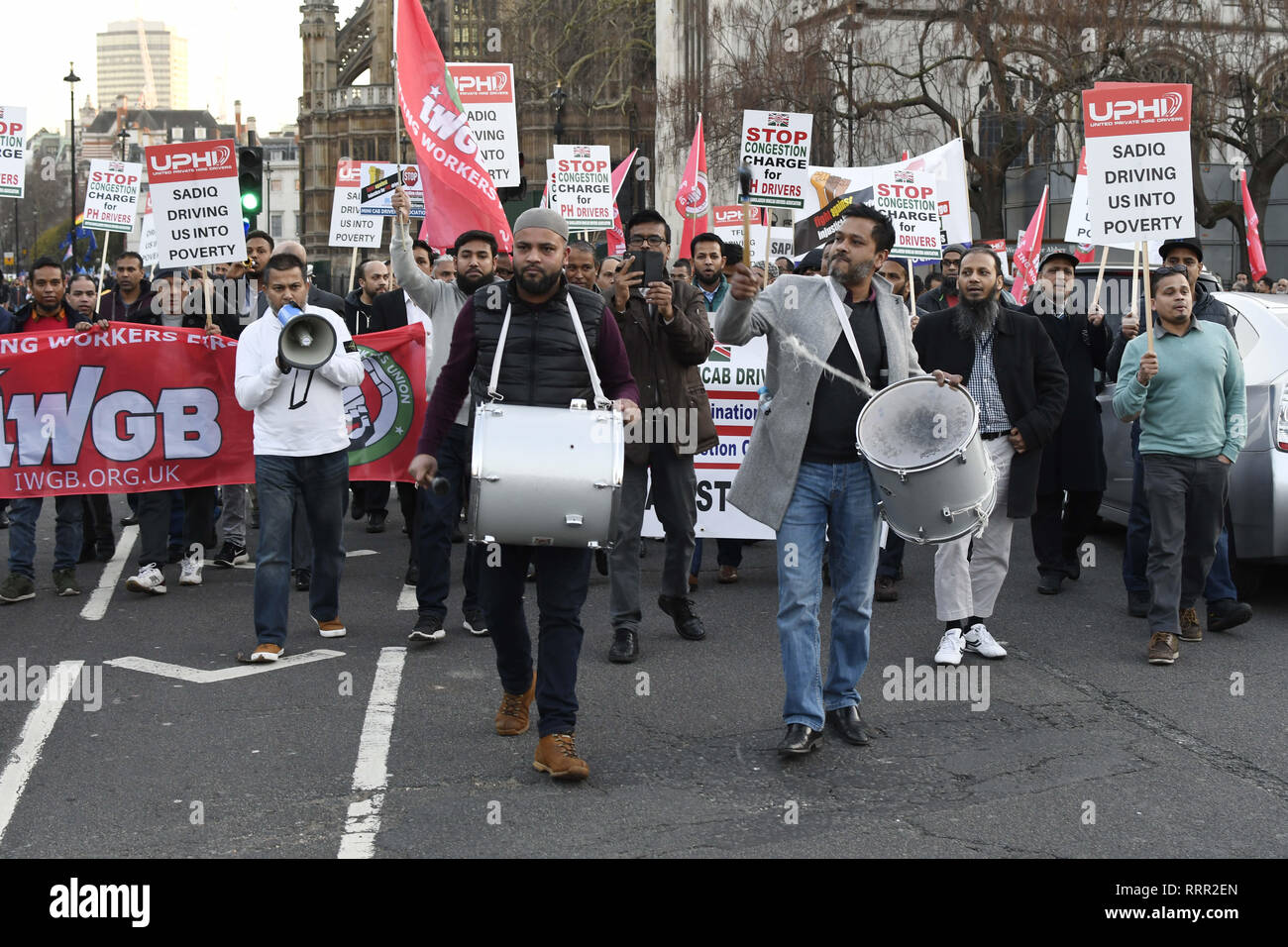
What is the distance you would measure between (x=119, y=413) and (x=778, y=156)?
17.5 feet

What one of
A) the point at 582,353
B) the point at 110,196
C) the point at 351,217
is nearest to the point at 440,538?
the point at 582,353

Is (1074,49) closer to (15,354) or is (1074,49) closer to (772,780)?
(15,354)

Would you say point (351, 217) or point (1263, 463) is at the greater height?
point (351, 217)

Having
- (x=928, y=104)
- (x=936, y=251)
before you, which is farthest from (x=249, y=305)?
(x=928, y=104)

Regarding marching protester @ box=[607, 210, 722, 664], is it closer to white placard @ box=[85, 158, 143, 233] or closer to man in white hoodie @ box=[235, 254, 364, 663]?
man in white hoodie @ box=[235, 254, 364, 663]

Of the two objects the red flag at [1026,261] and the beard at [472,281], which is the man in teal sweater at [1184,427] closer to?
the beard at [472,281]

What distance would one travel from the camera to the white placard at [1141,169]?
8.91 meters

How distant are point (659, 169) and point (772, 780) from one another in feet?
177

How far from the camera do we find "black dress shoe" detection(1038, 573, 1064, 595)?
961cm

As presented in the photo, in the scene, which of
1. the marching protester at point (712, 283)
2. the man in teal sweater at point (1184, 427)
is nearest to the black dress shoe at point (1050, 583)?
the man in teal sweater at point (1184, 427)

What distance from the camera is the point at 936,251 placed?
46.1ft

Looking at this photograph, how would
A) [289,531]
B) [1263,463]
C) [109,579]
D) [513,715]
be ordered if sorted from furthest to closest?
[109,579] < [1263,463] < [289,531] < [513,715]

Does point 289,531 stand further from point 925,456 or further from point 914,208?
point 914,208

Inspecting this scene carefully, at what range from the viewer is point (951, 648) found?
773cm
